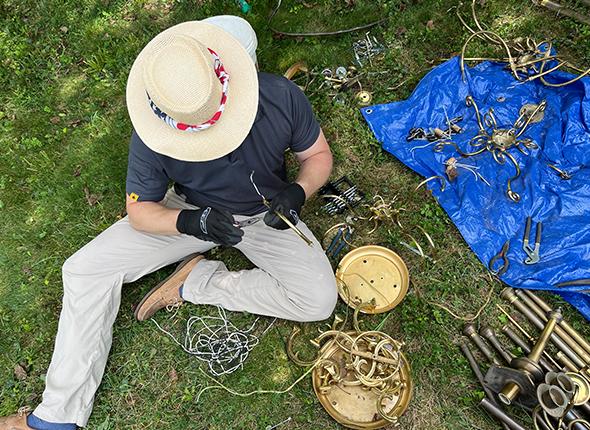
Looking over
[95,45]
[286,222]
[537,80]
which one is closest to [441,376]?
[286,222]

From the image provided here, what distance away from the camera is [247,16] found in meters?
5.10

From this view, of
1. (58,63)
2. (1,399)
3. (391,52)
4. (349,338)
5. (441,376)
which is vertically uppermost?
(391,52)

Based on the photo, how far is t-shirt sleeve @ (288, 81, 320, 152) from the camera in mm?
3176

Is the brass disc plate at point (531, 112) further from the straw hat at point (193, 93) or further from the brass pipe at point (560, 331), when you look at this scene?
the straw hat at point (193, 93)

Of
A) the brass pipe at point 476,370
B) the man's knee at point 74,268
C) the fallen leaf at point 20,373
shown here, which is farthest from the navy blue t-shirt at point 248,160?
the brass pipe at point 476,370

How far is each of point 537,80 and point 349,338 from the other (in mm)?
3131

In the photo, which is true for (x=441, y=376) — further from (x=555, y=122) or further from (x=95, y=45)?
(x=95, y=45)

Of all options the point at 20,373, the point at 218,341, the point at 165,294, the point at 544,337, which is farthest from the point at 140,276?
the point at 544,337

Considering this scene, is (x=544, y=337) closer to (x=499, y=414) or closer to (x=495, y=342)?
(x=495, y=342)

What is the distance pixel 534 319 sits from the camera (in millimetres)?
3580

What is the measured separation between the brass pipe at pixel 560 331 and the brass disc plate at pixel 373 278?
0.92m

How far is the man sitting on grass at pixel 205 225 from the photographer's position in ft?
8.97

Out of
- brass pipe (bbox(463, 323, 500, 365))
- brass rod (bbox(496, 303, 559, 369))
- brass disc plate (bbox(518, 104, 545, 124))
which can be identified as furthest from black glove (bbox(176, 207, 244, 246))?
brass disc plate (bbox(518, 104, 545, 124))

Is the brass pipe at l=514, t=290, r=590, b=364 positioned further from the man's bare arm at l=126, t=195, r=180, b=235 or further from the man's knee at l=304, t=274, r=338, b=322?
the man's bare arm at l=126, t=195, r=180, b=235
